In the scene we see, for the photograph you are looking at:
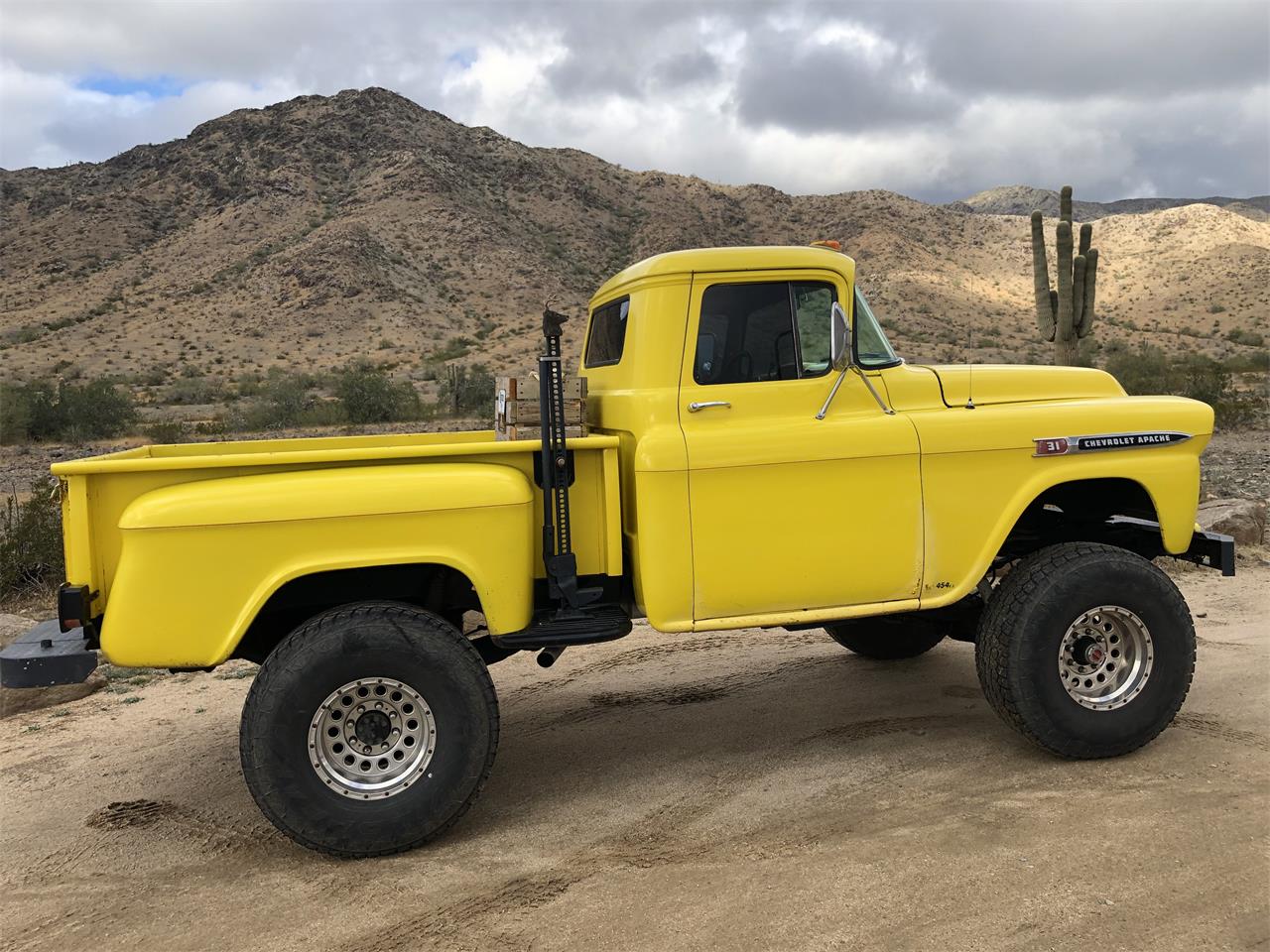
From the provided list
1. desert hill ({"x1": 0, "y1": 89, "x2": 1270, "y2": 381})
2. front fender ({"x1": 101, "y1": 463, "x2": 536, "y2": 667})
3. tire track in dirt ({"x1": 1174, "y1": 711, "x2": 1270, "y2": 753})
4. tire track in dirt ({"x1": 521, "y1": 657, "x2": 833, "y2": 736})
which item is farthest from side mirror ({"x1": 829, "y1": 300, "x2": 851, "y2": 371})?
desert hill ({"x1": 0, "y1": 89, "x2": 1270, "y2": 381})

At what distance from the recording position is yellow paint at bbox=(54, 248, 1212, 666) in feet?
12.5

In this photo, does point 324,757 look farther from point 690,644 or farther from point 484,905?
point 690,644

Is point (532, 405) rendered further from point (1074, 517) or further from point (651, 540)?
point (1074, 517)

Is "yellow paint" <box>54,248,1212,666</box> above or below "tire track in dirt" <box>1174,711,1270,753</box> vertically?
above

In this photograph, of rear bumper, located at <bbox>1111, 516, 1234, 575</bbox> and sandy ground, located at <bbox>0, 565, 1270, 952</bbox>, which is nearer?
sandy ground, located at <bbox>0, 565, 1270, 952</bbox>

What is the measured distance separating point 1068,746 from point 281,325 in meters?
50.4

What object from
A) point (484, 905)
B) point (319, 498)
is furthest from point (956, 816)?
point (319, 498)

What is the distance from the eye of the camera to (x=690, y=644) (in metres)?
7.08

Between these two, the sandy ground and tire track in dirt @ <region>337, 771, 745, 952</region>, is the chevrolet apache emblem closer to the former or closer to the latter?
the sandy ground

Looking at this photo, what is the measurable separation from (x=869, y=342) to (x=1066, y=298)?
10882 mm

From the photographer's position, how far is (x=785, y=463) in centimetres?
425

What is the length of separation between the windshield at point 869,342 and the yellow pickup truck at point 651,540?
0.7 inches

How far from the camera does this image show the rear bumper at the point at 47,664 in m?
3.78

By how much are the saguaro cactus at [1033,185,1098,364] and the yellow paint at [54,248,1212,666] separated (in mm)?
10355
